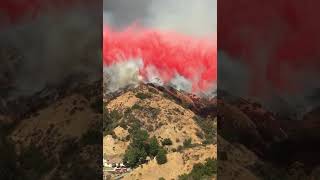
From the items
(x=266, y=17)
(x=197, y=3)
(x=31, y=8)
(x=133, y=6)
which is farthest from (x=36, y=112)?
(x=266, y=17)

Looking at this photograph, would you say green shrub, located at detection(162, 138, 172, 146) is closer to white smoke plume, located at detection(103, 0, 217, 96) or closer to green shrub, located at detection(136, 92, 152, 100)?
green shrub, located at detection(136, 92, 152, 100)

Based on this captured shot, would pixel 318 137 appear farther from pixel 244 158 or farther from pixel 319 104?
pixel 244 158

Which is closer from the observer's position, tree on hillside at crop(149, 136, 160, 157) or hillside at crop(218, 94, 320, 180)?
hillside at crop(218, 94, 320, 180)

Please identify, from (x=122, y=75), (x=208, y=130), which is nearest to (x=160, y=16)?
(x=122, y=75)

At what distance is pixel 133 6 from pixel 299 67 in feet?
6.98

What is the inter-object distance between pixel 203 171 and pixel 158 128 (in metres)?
0.76

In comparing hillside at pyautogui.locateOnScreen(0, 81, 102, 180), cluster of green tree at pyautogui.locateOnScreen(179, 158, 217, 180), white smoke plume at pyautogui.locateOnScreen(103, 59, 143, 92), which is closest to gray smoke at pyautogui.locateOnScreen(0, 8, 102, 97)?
hillside at pyautogui.locateOnScreen(0, 81, 102, 180)

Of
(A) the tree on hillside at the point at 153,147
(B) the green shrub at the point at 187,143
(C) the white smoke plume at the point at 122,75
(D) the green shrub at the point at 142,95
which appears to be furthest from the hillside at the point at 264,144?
(C) the white smoke plume at the point at 122,75

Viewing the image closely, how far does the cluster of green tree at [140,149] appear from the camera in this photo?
529 cm

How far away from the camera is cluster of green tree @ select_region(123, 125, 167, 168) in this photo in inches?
208

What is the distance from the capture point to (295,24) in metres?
4.86

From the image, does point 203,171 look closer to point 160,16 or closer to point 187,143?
point 187,143

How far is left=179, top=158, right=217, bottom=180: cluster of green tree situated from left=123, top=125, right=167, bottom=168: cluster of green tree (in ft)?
1.30

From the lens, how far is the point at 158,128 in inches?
209
